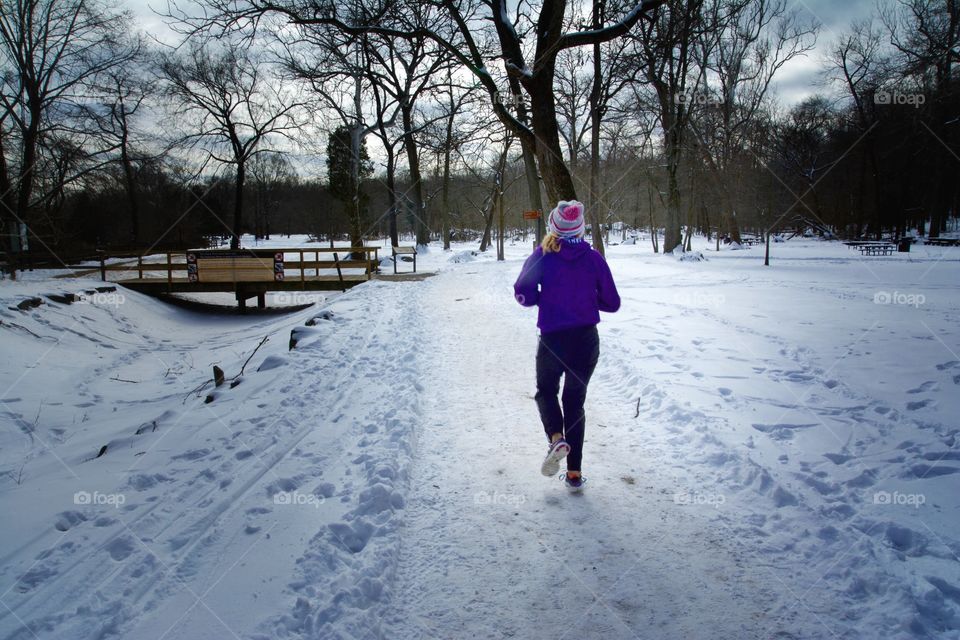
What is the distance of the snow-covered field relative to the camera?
2.71 metres

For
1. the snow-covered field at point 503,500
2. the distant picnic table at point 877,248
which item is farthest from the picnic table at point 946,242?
the snow-covered field at point 503,500

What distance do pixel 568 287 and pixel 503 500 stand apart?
1635 mm

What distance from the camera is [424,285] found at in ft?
61.6

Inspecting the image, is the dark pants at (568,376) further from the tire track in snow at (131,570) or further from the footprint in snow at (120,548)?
the footprint in snow at (120,548)

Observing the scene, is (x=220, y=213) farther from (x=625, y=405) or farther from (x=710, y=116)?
(x=625, y=405)

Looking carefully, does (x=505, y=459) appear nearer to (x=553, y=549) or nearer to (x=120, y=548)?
(x=553, y=549)

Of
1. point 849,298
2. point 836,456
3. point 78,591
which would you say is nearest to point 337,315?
point 78,591

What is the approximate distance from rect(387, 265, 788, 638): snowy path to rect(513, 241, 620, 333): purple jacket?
130cm

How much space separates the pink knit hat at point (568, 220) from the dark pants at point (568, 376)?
0.72m

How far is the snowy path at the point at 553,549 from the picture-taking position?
265 centimetres

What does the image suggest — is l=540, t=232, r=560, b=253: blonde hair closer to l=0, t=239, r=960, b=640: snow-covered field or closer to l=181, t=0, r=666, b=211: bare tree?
l=0, t=239, r=960, b=640: snow-covered field

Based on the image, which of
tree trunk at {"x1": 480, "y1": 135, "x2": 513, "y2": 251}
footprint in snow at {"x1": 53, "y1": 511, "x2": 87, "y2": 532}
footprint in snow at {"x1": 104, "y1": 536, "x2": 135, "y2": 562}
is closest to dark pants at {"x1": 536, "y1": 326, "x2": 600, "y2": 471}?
footprint in snow at {"x1": 104, "y1": 536, "x2": 135, "y2": 562}

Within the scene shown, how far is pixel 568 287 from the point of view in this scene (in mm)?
3875

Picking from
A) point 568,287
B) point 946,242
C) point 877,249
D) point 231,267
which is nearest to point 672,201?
point 877,249
